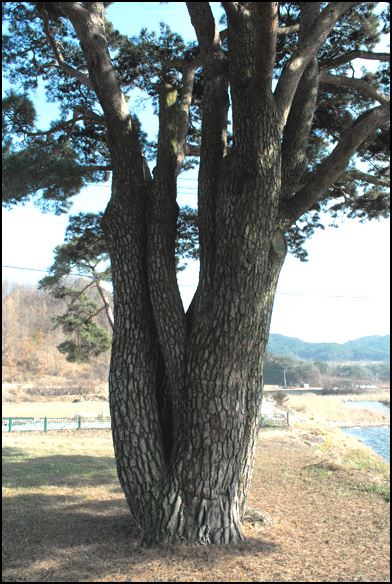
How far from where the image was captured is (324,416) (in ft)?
87.9

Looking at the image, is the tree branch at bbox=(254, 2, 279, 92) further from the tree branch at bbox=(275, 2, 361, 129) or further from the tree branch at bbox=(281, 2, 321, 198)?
the tree branch at bbox=(281, 2, 321, 198)

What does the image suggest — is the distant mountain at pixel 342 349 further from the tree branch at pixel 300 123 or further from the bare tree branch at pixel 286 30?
the tree branch at pixel 300 123

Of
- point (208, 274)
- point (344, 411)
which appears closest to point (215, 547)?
point (208, 274)

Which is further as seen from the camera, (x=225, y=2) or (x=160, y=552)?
(x=225, y=2)

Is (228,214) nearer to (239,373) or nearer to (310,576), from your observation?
(239,373)

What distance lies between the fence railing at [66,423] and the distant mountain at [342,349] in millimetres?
5264

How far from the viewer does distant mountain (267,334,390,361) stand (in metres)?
19.6

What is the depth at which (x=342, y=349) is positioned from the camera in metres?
32.1

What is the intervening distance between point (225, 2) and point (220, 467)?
167 inches

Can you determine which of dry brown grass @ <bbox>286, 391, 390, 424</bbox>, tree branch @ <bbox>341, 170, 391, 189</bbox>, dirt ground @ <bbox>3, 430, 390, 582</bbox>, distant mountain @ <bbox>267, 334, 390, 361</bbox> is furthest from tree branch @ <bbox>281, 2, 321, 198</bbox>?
dry brown grass @ <bbox>286, 391, 390, 424</bbox>

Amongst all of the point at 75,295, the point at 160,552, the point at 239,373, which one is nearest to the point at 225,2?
the point at 239,373

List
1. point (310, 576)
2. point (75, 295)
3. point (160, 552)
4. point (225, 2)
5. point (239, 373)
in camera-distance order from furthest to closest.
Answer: point (75, 295), point (225, 2), point (239, 373), point (160, 552), point (310, 576)

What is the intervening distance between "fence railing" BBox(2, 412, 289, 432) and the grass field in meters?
7.31

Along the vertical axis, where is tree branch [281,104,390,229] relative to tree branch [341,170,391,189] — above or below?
below
